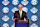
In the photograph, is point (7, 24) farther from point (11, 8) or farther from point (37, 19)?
point (37, 19)

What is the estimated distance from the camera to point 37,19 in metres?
2.68

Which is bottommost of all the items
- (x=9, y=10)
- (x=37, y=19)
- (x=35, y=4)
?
(x=37, y=19)

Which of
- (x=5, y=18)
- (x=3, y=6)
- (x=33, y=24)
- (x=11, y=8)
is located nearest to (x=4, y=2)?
(x=3, y=6)

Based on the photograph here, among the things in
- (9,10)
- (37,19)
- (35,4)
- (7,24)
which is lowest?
(7,24)

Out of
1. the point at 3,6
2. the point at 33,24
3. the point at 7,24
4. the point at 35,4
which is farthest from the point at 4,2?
the point at 33,24

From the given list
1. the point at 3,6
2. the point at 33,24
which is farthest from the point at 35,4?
the point at 3,6

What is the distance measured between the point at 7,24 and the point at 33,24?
0.89m

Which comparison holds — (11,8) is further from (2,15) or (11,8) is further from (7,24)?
(7,24)

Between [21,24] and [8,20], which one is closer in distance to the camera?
[21,24]

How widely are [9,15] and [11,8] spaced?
0.82 feet

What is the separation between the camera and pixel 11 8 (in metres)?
2.76

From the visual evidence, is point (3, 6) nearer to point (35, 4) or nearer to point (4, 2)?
point (4, 2)

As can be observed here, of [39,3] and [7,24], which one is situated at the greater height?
[39,3]

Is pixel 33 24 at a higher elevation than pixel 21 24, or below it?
below
